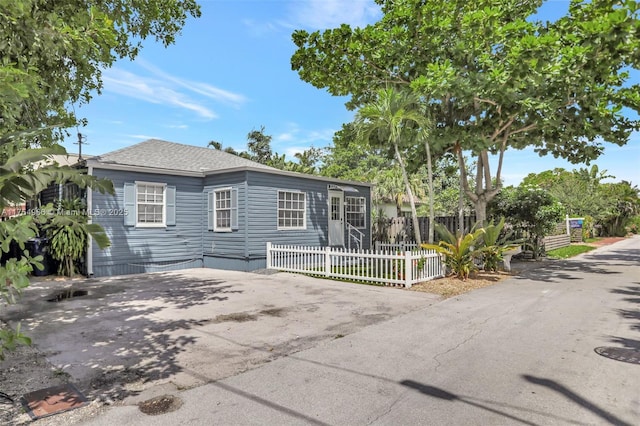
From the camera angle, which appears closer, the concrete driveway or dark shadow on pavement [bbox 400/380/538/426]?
dark shadow on pavement [bbox 400/380/538/426]

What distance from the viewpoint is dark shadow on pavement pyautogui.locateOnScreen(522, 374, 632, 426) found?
305 cm

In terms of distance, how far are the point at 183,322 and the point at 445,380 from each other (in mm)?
4260

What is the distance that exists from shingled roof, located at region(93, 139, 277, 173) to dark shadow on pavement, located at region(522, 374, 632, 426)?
422 inches

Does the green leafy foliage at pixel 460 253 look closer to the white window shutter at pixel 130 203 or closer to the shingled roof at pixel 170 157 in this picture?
the shingled roof at pixel 170 157

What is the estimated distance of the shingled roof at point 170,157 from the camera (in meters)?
12.5

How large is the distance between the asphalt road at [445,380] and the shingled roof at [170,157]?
30.6ft

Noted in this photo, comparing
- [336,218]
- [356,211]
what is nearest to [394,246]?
[356,211]

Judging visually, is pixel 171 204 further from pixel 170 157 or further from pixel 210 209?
pixel 170 157

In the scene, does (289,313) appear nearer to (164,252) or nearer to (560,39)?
(164,252)

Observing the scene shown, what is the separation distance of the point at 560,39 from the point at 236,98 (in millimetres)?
12364

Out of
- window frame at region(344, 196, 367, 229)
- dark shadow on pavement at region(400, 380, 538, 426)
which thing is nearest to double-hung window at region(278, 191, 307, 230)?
window frame at region(344, 196, 367, 229)

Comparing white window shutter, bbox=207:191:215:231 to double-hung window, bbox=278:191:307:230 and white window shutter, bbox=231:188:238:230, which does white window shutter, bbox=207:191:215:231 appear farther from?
double-hung window, bbox=278:191:307:230

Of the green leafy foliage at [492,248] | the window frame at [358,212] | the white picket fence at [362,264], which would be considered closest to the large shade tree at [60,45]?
the white picket fence at [362,264]

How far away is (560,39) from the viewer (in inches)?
394
